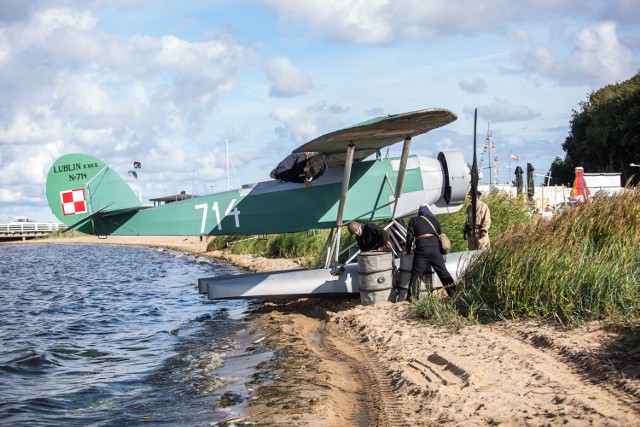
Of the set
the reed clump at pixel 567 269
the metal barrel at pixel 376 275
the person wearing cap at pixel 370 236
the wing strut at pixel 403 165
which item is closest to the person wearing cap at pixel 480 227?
the wing strut at pixel 403 165

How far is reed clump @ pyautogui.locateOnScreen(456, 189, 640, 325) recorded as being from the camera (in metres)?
8.23

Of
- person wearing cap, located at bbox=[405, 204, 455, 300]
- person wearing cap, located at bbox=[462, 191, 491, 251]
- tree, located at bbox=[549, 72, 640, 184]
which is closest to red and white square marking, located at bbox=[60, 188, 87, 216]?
person wearing cap, located at bbox=[405, 204, 455, 300]

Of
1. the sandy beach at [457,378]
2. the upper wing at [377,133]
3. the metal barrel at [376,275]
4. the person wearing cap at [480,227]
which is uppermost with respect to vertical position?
the upper wing at [377,133]

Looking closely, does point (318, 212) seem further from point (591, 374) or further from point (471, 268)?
point (591, 374)

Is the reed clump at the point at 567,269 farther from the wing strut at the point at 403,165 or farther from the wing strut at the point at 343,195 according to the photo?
the wing strut at the point at 343,195

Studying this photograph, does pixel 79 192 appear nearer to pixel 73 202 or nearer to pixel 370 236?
pixel 73 202

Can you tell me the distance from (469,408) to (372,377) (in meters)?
2.04

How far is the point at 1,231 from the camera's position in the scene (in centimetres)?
9012

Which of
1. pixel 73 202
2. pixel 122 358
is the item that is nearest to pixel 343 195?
pixel 122 358

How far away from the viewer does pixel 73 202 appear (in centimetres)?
1414

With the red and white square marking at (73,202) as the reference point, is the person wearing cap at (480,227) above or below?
below

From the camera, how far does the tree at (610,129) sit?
151ft

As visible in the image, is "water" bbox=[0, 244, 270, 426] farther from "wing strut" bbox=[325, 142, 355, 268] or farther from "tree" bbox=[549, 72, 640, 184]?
"tree" bbox=[549, 72, 640, 184]

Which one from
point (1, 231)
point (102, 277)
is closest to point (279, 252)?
point (102, 277)
